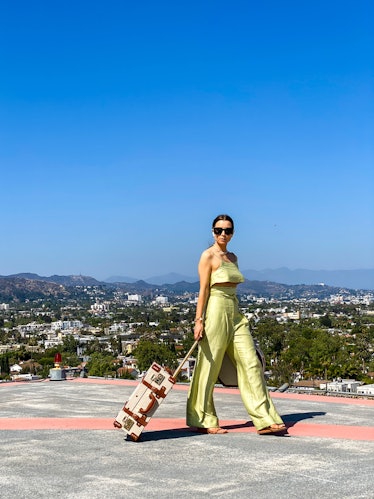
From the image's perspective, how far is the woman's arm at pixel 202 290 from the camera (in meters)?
7.00

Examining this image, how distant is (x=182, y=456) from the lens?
5938 mm

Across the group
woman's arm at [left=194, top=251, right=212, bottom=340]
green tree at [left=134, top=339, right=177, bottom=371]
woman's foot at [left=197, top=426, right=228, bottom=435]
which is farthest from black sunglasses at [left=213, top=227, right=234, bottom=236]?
green tree at [left=134, top=339, right=177, bottom=371]

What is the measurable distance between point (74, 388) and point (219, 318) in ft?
16.3

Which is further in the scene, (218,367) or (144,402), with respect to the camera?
(218,367)

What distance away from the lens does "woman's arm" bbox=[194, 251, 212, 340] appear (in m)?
7.00

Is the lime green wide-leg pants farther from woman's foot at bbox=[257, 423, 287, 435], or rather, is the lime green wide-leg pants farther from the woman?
woman's foot at bbox=[257, 423, 287, 435]

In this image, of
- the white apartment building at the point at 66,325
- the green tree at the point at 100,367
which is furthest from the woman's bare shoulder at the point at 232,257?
the white apartment building at the point at 66,325

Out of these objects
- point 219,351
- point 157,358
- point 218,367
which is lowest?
point 157,358

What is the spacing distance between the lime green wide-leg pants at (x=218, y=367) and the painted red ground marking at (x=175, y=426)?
1.18 feet

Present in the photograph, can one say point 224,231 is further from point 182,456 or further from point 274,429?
point 182,456

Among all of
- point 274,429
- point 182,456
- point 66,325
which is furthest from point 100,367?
point 66,325

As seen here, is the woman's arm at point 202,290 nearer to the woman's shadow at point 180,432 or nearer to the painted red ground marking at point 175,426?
the woman's shadow at point 180,432

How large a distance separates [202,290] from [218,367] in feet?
2.39

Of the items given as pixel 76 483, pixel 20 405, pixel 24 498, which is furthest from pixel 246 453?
pixel 20 405
